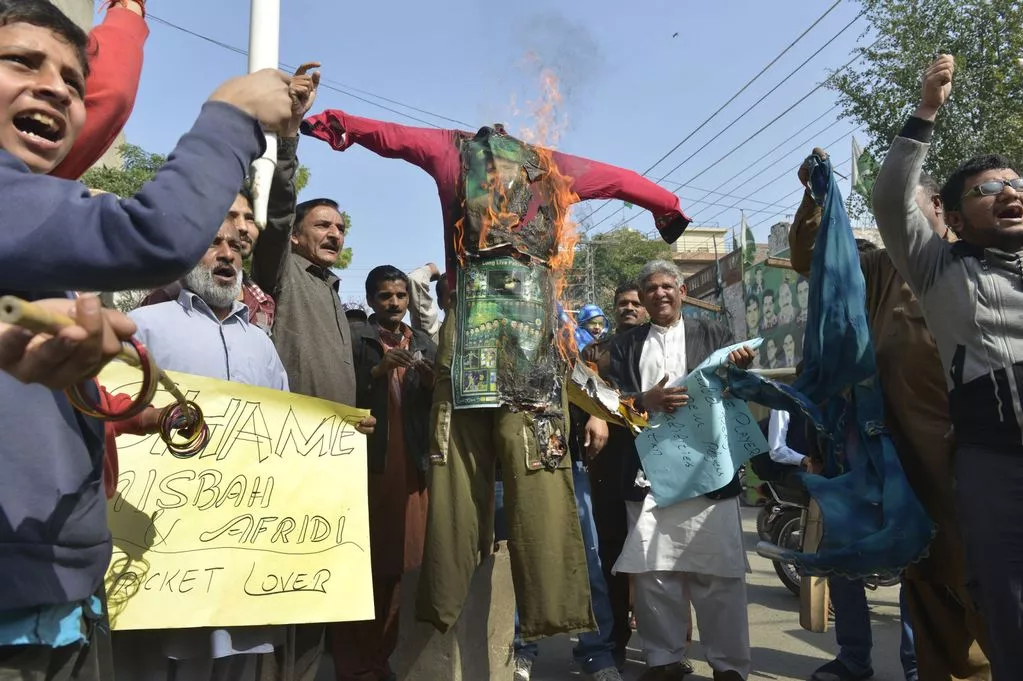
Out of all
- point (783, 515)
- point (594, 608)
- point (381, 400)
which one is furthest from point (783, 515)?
point (381, 400)

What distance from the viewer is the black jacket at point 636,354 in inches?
178

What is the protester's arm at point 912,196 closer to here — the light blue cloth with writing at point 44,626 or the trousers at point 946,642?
the trousers at point 946,642

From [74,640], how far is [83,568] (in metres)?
0.13

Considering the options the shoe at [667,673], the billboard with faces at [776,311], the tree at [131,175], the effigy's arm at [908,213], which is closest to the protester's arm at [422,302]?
the shoe at [667,673]

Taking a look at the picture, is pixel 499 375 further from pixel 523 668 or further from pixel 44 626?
pixel 523 668

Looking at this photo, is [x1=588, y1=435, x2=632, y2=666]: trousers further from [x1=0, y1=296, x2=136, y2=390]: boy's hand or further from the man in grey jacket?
[x1=0, y1=296, x2=136, y2=390]: boy's hand

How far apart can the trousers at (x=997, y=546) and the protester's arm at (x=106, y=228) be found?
2.57m

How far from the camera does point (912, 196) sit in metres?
2.95

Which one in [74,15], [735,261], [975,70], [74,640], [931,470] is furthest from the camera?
[735,261]

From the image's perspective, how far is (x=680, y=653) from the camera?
409 cm

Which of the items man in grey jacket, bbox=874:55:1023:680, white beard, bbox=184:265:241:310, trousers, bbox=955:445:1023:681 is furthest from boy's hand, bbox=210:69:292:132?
trousers, bbox=955:445:1023:681

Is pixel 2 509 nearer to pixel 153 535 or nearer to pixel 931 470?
pixel 153 535

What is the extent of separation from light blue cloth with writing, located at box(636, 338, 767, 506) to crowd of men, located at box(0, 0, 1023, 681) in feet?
0.35

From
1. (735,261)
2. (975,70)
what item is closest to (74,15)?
(975,70)
